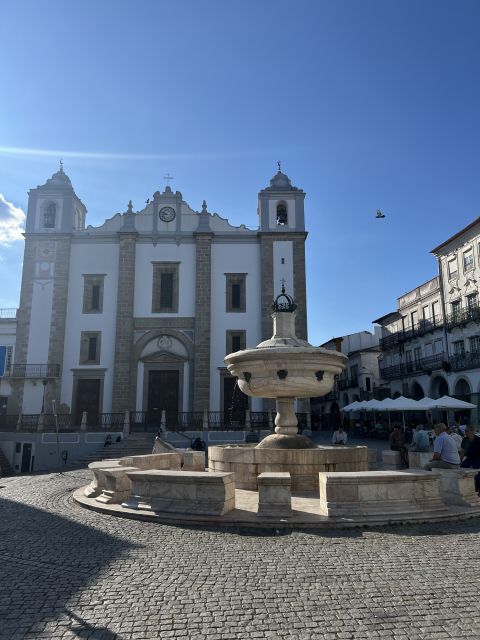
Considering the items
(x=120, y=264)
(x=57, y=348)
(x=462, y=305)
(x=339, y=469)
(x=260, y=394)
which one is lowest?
(x=339, y=469)

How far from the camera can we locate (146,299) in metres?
28.9

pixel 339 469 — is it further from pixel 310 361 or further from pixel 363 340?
pixel 363 340

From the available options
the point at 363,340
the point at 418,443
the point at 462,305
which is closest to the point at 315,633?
the point at 418,443

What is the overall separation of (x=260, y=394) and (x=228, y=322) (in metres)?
18.4

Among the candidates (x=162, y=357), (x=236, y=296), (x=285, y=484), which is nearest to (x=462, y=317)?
(x=236, y=296)

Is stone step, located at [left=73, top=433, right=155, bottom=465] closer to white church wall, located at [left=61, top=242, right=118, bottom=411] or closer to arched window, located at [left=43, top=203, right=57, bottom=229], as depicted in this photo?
white church wall, located at [left=61, top=242, right=118, bottom=411]

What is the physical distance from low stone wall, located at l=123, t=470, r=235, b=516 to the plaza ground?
16.3 inches

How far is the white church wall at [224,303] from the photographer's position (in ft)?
90.9

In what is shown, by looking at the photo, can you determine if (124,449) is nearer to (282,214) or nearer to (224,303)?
(224,303)

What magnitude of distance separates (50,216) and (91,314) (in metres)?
6.91

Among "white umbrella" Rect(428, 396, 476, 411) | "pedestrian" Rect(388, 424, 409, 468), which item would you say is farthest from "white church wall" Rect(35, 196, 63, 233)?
"pedestrian" Rect(388, 424, 409, 468)

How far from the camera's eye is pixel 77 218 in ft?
104

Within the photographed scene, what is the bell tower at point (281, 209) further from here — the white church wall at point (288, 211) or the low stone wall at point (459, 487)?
the low stone wall at point (459, 487)

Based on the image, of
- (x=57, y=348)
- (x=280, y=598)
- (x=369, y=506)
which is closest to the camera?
(x=280, y=598)
